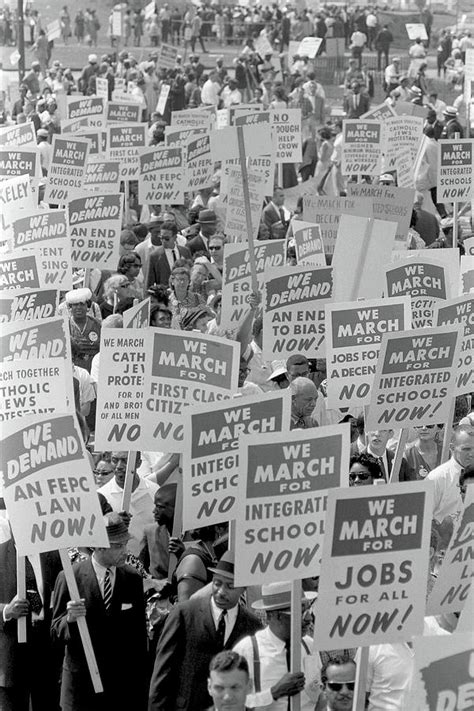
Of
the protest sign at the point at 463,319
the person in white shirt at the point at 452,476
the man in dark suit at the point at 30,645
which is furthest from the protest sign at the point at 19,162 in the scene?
the man in dark suit at the point at 30,645

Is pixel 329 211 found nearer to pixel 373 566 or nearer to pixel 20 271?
pixel 20 271

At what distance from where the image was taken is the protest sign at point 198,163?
18.3 m

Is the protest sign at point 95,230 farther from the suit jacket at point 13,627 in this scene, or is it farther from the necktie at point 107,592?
the necktie at point 107,592

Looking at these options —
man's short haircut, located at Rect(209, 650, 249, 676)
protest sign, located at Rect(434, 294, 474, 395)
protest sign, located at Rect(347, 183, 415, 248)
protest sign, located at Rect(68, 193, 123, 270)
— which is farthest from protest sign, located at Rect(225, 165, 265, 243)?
man's short haircut, located at Rect(209, 650, 249, 676)

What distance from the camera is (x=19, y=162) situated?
16.5 m

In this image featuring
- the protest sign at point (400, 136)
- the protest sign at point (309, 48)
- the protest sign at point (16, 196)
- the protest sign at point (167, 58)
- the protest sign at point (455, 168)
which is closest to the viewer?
the protest sign at point (16, 196)

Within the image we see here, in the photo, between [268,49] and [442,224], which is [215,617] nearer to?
[442,224]

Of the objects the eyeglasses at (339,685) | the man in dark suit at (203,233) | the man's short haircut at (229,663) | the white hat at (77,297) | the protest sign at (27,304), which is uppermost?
the protest sign at (27,304)

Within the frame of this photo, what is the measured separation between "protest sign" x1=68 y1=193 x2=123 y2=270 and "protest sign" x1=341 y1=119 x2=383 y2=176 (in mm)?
5713

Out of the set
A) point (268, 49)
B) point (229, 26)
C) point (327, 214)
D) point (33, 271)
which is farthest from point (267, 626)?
point (229, 26)

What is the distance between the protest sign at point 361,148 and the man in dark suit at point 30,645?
40.4 ft

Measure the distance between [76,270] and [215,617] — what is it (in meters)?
9.14

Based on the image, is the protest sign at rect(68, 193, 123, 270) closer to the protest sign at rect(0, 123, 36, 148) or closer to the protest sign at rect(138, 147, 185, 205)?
the protest sign at rect(138, 147, 185, 205)

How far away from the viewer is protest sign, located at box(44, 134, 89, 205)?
669 inches
